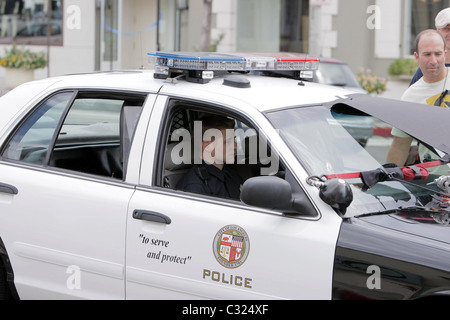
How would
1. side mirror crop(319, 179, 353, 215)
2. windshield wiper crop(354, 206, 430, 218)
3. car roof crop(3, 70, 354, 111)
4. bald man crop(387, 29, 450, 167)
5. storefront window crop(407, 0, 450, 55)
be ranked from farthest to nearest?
storefront window crop(407, 0, 450, 55) < bald man crop(387, 29, 450, 167) < car roof crop(3, 70, 354, 111) < windshield wiper crop(354, 206, 430, 218) < side mirror crop(319, 179, 353, 215)

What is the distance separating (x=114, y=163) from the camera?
4.63 metres

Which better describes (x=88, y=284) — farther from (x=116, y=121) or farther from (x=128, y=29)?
(x=128, y=29)

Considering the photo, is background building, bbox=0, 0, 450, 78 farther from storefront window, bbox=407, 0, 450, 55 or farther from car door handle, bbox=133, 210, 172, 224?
car door handle, bbox=133, 210, 172, 224

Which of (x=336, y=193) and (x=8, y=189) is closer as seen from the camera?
(x=336, y=193)

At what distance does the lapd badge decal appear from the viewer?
11.3 feet

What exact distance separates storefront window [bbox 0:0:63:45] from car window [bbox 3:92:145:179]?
59.9 feet

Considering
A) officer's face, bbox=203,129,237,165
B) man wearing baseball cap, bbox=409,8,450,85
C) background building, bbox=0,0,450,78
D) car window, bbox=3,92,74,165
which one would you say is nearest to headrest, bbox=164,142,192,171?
officer's face, bbox=203,129,237,165

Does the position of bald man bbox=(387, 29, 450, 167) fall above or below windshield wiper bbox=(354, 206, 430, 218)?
above

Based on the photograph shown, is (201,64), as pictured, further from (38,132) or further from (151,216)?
(38,132)

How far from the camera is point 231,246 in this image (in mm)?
3492

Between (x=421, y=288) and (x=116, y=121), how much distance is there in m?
2.29

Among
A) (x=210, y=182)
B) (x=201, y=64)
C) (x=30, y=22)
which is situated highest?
(x=30, y=22)

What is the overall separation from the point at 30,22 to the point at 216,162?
19404 mm

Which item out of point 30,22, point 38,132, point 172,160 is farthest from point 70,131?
point 30,22
